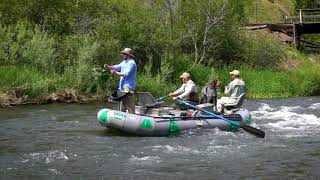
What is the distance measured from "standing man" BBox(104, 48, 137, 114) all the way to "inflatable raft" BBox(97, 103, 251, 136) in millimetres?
401

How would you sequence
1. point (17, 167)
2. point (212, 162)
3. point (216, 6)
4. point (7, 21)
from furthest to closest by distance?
1. point (216, 6)
2. point (7, 21)
3. point (212, 162)
4. point (17, 167)

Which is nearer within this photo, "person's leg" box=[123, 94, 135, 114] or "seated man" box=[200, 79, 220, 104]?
"person's leg" box=[123, 94, 135, 114]

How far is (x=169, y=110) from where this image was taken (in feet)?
47.9

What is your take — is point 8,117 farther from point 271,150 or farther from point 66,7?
point 66,7

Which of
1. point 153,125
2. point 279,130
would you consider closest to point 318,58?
point 279,130

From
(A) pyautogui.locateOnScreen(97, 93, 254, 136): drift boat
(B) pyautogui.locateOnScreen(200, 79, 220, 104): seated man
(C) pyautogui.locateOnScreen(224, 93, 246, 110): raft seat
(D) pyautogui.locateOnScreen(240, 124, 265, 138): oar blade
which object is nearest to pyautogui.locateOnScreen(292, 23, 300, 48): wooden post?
(C) pyautogui.locateOnScreen(224, 93, 246, 110): raft seat

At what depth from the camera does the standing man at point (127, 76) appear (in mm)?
13594

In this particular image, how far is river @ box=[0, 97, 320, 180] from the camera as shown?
9703mm

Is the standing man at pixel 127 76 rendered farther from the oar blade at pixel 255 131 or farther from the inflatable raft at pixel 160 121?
the oar blade at pixel 255 131

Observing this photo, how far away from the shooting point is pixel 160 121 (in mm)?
13383

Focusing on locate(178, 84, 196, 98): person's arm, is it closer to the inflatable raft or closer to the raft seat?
the inflatable raft

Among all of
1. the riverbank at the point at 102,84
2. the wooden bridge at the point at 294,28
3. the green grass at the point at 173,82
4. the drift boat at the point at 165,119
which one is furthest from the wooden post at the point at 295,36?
the drift boat at the point at 165,119

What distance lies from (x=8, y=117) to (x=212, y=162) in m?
7.94

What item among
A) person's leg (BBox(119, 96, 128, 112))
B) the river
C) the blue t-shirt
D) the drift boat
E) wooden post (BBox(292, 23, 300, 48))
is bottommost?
the river
